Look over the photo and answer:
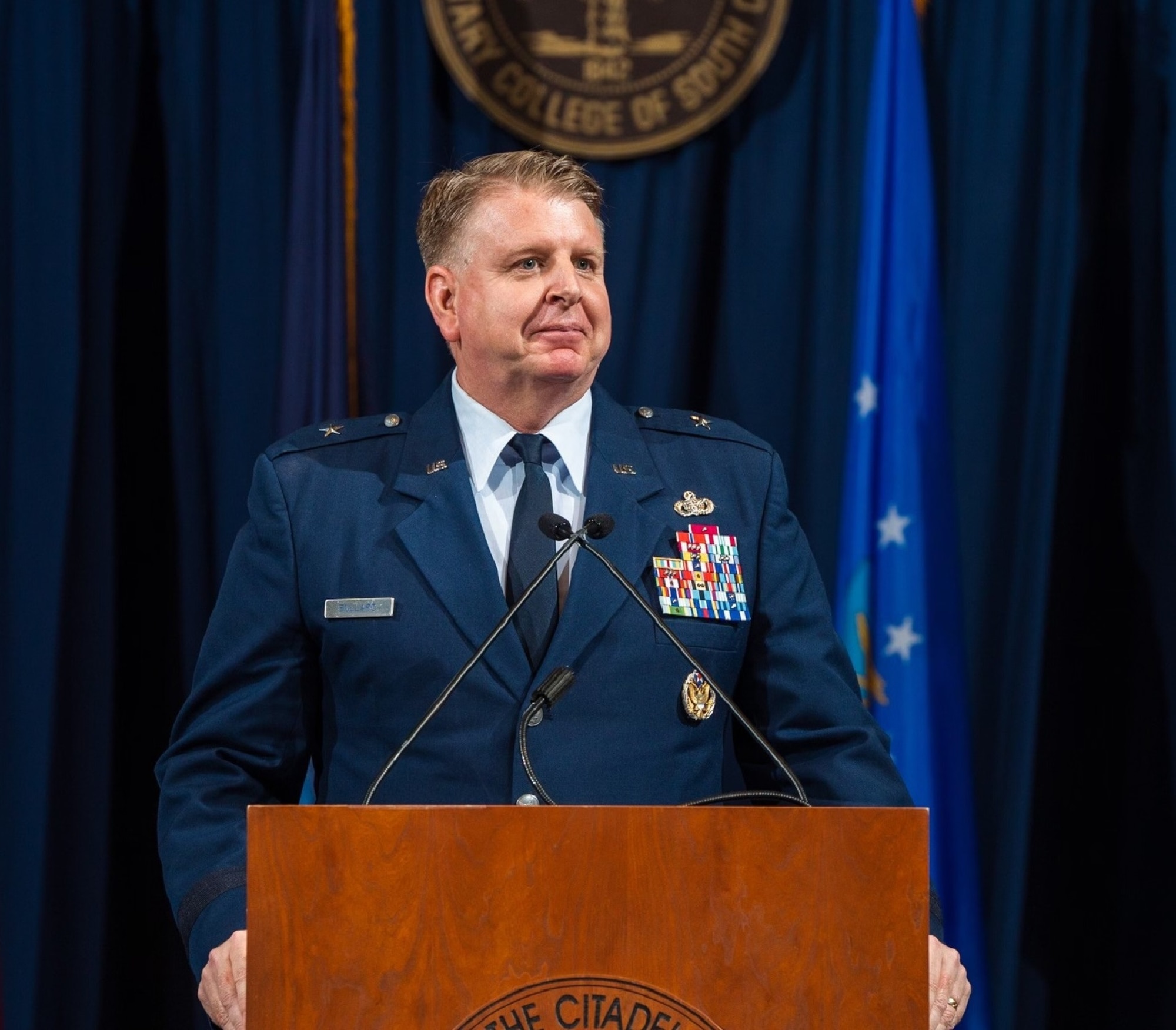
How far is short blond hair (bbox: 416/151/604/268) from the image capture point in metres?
2.18

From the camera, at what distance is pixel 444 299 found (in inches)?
90.3

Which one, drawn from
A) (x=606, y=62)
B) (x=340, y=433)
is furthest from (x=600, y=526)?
(x=606, y=62)

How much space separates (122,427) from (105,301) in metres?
0.25

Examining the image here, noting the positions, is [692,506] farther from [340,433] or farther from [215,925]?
[215,925]

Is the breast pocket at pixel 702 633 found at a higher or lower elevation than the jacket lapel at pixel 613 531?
lower

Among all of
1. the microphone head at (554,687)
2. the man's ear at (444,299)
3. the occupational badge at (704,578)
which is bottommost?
the microphone head at (554,687)

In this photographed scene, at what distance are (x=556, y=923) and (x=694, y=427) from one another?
1.10 metres

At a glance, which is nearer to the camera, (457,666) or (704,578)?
(457,666)

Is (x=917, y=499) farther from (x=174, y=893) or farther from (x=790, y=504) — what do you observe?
(x=174, y=893)

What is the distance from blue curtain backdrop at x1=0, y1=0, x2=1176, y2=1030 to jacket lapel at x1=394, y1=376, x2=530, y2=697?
0.84 metres

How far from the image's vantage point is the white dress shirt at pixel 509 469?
2.04 m

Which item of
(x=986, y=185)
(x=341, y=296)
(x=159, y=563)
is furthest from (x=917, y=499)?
(x=159, y=563)

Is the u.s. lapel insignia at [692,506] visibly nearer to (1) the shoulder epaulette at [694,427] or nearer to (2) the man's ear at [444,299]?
(1) the shoulder epaulette at [694,427]

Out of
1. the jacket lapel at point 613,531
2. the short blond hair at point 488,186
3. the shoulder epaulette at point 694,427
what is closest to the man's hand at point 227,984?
the jacket lapel at point 613,531
